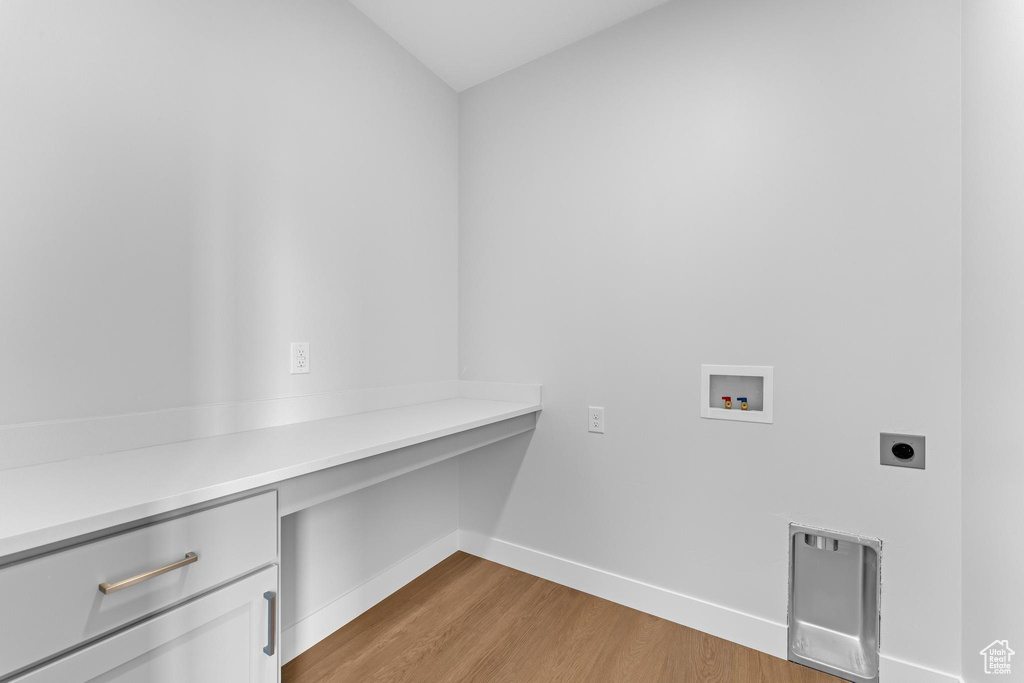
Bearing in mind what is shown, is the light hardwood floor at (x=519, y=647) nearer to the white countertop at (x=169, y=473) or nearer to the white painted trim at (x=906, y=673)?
the white painted trim at (x=906, y=673)

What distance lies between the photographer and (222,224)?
1401 mm

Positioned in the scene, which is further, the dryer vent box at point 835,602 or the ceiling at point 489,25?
the ceiling at point 489,25

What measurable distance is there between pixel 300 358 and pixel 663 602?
5.60 ft

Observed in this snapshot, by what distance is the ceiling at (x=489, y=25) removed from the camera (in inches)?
71.3

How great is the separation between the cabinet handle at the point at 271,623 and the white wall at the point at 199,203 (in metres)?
0.63

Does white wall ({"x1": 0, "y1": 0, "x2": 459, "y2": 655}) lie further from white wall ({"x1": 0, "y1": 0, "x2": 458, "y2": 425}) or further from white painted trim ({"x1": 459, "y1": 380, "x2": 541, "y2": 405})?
white painted trim ({"x1": 459, "y1": 380, "x2": 541, "y2": 405})

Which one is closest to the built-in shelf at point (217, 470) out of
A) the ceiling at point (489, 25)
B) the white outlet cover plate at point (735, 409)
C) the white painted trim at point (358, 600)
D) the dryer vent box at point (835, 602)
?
the white painted trim at point (358, 600)

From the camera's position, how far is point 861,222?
1.44 meters

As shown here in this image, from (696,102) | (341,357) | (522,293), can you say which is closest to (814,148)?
(696,102)

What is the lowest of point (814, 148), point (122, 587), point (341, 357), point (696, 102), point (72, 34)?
point (122, 587)

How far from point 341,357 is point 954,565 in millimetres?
2137

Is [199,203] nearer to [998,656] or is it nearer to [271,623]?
[271,623]

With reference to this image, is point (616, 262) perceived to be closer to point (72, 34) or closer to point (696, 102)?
point (696, 102)

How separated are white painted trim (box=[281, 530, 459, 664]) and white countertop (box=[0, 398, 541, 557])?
71 centimetres
